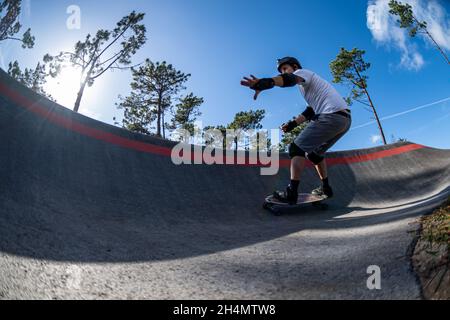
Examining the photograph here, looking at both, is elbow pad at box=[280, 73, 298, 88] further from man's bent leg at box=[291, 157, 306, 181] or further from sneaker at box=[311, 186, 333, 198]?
sneaker at box=[311, 186, 333, 198]

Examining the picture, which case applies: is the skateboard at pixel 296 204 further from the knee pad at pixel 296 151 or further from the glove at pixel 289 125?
the glove at pixel 289 125

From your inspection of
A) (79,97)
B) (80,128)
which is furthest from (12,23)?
(80,128)

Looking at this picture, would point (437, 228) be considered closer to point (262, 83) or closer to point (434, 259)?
point (434, 259)

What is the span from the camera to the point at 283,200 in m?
4.59

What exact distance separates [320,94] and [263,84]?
1116 mm

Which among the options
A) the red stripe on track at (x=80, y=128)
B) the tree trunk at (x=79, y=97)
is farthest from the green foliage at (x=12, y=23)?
the red stripe on track at (x=80, y=128)

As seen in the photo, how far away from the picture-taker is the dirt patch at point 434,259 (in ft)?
4.05

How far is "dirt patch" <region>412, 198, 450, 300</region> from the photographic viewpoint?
1234 mm

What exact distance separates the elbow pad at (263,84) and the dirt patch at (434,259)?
2.27 metres
